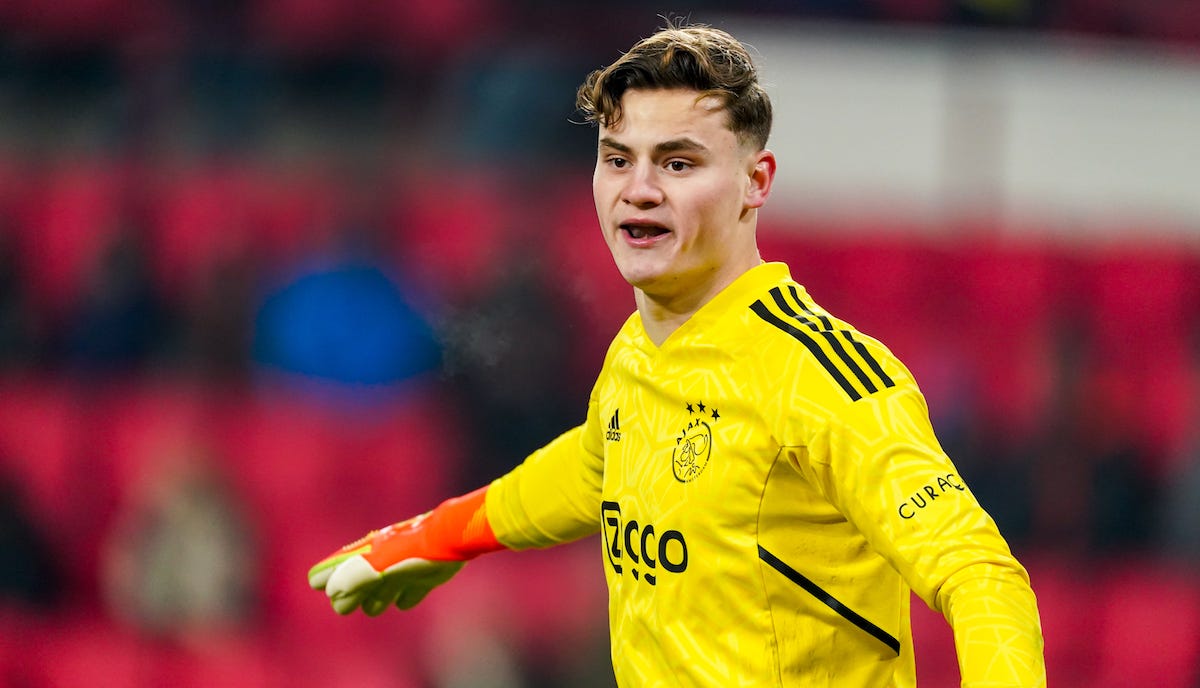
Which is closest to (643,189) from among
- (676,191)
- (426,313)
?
(676,191)

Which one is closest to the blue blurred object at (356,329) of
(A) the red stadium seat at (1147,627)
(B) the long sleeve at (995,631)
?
(A) the red stadium seat at (1147,627)

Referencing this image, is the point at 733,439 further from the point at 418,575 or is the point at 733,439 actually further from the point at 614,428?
the point at 418,575

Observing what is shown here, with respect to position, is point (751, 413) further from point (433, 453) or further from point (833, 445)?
point (433, 453)

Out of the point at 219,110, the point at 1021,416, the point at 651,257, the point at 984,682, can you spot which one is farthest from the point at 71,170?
the point at 984,682

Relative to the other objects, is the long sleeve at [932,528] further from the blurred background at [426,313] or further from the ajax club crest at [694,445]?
the blurred background at [426,313]

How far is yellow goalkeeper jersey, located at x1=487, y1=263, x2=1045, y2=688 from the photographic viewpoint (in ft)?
5.39

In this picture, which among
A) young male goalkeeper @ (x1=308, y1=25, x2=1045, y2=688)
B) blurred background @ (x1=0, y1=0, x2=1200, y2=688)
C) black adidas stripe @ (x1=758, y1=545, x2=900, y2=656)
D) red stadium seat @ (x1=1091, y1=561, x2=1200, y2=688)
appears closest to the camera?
young male goalkeeper @ (x1=308, y1=25, x2=1045, y2=688)

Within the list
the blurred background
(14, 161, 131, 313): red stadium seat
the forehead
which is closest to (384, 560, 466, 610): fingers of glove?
the forehead

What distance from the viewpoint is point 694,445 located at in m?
1.91

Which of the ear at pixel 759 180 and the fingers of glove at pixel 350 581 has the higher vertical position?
the ear at pixel 759 180

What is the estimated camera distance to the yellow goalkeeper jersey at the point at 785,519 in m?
1.64

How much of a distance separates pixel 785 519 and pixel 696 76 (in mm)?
566

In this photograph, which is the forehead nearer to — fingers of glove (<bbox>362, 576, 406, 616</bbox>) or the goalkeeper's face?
the goalkeeper's face

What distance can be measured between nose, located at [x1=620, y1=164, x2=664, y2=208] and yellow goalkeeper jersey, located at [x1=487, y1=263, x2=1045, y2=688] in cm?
16
